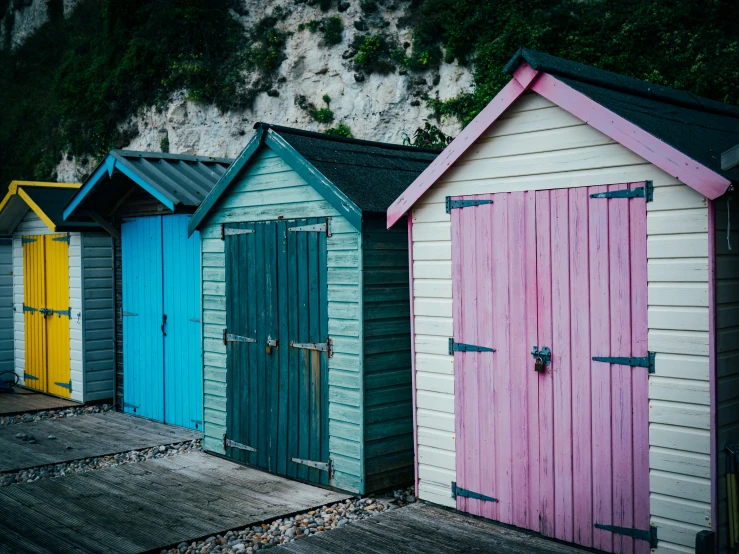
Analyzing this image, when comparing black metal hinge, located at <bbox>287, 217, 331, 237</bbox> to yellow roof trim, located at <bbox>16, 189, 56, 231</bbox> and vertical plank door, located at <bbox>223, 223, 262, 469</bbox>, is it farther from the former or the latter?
yellow roof trim, located at <bbox>16, 189, 56, 231</bbox>

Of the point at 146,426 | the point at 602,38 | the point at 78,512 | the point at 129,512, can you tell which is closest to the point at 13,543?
the point at 78,512

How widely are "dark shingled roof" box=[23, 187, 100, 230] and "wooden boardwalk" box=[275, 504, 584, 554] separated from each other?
640 cm

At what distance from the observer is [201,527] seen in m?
5.62

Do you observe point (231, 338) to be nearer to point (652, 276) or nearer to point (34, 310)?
point (652, 276)

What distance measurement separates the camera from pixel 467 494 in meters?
5.66

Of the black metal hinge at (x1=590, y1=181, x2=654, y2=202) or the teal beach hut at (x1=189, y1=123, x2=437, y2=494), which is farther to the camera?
the teal beach hut at (x1=189, y1=123, x2=437, y2=494)

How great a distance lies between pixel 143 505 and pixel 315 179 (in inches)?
118

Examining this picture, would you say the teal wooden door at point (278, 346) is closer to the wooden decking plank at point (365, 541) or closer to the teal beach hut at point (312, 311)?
the teal beach hut at point (312, 311)

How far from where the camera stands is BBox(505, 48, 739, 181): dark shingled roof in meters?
4.54

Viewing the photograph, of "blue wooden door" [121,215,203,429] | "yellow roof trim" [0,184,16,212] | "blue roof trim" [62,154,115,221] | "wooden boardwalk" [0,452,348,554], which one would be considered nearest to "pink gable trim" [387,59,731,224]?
"wooden boardwalk" [0,452,348,554]

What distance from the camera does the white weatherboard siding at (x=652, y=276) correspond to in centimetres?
432

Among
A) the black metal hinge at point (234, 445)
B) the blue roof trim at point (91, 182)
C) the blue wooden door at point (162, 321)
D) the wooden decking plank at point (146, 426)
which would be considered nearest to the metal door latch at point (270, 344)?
the black metal hinge at point (234, 445)

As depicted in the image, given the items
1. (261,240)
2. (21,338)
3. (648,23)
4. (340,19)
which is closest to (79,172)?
(340,19)

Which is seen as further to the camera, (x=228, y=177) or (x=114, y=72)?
(x=114, y=72)
